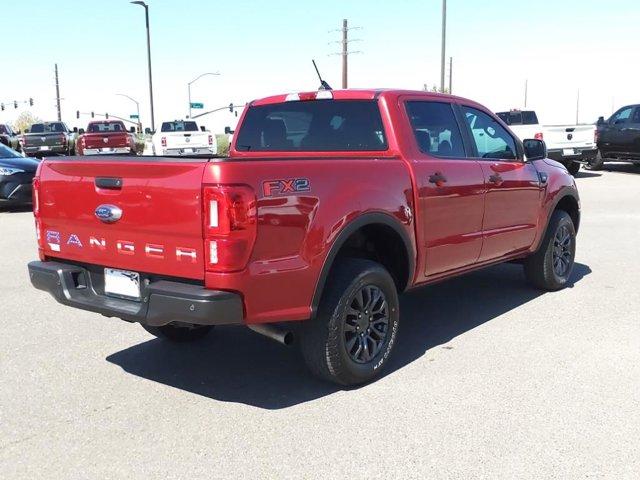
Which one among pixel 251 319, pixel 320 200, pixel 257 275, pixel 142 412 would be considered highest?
pixel 320 200

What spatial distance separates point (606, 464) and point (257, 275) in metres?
1.89

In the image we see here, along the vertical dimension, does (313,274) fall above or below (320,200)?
below

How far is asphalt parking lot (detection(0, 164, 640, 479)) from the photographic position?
312 centimetres

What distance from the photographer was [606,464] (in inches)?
121

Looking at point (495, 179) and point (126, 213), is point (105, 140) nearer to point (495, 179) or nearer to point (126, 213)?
point (495, 179)

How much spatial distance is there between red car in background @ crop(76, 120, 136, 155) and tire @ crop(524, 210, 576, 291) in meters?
20.6

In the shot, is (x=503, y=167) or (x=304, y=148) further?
(x=503, y=167)

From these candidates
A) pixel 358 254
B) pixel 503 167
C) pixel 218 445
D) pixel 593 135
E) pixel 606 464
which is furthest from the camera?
pixel 593 135

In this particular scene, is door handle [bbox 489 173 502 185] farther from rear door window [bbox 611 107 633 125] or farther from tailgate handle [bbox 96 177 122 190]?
rear door window [bbox 611 107 633 125]

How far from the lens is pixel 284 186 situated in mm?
3410

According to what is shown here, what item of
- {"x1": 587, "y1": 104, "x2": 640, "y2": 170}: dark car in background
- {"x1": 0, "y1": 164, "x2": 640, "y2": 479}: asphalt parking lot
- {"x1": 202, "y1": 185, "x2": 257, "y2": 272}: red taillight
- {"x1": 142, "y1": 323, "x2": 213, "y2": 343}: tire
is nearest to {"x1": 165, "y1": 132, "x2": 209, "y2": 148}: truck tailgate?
{"x1": 587, "y1": 104, "x2": 640, "y2": 170}: dark car in background

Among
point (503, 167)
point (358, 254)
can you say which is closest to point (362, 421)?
point (358, 254)

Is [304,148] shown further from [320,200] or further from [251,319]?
[251,319]

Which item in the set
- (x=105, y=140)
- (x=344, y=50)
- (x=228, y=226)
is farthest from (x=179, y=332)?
(x=344, y=50)
